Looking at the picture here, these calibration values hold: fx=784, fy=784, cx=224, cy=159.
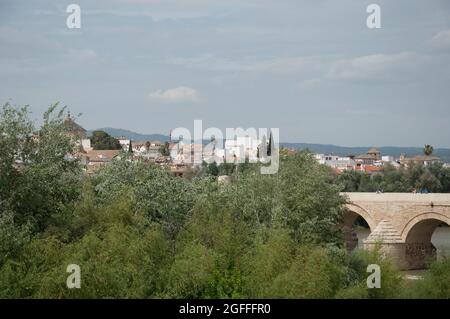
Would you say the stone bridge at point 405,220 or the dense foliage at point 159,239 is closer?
the dense foliage at point 159,239

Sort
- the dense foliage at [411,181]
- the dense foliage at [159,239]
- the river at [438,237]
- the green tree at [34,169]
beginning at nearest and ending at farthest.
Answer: the dense foliage at [159,239]
the green tree at [34,169]
the river at [438,237]
the dense foliage at [411,181]

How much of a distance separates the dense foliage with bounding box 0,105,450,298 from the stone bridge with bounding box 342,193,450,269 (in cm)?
1038

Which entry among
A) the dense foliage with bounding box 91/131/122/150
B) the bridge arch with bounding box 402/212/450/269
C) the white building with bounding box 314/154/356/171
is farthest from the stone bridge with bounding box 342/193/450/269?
the dense foliage with bounding box 91/131/122/150

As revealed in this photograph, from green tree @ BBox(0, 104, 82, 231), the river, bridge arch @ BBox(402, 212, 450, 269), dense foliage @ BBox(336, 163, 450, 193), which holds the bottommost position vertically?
the river

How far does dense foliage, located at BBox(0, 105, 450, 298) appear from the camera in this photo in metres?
12.4

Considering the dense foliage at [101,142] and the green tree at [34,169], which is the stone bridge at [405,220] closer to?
the green tree at [34,169]

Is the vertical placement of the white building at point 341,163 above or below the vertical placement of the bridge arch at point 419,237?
above

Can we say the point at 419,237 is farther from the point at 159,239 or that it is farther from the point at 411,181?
the point at 411,181

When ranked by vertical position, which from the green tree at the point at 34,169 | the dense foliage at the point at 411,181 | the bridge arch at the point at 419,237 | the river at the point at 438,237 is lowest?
the river at the point at 438,237

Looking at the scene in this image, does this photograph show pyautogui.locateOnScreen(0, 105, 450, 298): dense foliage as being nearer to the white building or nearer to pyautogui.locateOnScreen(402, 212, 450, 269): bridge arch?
pyautogui.locateOnScreen(402, 212, 450, 269): bridge arch

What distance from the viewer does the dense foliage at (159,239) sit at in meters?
12.4

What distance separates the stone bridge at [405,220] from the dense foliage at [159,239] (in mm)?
10376

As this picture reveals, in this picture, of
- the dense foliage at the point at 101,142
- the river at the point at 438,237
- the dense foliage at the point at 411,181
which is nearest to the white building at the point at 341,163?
the dense foliage at the point at 101,142
